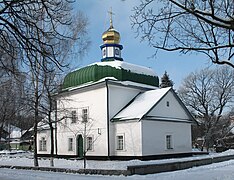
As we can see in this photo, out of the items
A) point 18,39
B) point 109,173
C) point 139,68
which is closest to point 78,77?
point 139,68

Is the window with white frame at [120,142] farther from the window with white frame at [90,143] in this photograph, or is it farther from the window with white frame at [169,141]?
the window with white frame at [169,141]

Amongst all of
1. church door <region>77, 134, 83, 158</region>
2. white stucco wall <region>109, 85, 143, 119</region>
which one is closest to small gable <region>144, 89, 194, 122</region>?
white stucco wall <region>109, 85, 143, 119</region>

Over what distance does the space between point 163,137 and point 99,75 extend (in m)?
7.83

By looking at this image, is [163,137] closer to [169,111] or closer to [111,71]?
[169,111]

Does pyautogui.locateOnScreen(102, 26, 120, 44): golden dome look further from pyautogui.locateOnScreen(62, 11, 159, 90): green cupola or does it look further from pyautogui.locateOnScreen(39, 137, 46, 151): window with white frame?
pyautogui.locateOnScreen(39, 137, 46, 151): window with white frame

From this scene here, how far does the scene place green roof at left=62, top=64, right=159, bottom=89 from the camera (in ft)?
103

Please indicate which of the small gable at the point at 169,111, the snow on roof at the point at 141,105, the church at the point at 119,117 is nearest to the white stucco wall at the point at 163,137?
the church at the point at 119,117

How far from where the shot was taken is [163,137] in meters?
29.0

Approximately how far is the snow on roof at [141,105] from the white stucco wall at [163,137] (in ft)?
3.52

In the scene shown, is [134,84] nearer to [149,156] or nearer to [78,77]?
[78,77]

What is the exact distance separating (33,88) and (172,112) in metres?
12.7

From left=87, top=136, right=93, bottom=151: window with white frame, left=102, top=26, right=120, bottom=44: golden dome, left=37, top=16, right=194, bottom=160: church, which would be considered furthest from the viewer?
left=102, top=26, right=120, bottom=44: golden dome

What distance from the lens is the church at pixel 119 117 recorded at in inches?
1094

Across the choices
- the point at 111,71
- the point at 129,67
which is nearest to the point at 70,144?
the point at 111,71
